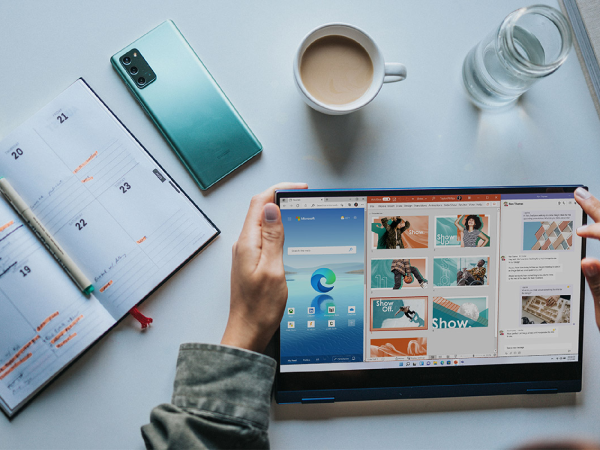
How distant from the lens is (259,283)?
0.59 m

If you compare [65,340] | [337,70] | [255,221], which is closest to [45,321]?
[65,340]

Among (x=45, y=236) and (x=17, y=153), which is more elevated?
(x=17, y=153)

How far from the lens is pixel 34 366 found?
0.64 meters

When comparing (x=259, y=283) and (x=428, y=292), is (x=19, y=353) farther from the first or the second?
(x=428, y=292)

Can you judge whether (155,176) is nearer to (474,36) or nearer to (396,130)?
(396,130)

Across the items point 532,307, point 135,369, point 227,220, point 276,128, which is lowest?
point 135,369

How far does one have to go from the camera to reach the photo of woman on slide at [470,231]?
64 cm

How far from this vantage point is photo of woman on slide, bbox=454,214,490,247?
64cm

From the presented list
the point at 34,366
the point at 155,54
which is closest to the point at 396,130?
the point at 155,54

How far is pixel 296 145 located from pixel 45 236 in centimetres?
44

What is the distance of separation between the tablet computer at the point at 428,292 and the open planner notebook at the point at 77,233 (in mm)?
206

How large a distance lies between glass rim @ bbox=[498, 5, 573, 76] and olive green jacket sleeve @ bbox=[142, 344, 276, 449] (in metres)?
0.57

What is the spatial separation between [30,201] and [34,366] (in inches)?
10.5

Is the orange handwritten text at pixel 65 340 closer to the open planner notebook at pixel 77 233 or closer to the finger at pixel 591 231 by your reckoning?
the open planner notebook at pixel 77 233
